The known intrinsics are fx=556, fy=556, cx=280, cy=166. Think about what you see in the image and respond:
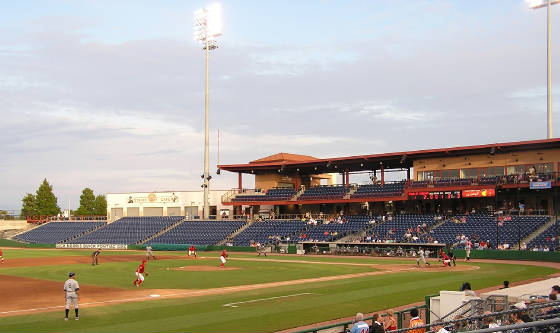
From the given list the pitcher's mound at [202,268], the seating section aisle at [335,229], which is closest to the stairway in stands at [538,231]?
the seating section aisle at [335,229]

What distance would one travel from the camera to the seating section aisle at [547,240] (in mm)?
52256

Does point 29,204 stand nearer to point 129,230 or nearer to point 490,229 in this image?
point 129,230

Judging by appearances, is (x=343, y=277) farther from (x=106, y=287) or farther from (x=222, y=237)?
(x=222, y=237)

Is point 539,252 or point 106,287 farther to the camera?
point 539,252

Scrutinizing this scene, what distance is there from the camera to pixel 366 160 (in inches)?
2901

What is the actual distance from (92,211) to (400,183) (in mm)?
82352

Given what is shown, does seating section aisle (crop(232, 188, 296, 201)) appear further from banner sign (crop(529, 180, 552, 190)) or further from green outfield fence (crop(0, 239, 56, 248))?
banner sign (crop(529, 180, 552, 190))

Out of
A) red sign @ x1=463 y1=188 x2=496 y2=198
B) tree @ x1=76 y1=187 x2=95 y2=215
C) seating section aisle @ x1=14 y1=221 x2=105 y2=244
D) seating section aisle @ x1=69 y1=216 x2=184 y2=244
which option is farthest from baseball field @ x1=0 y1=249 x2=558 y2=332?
tree @ x1=76 y1=187 x2=95 y2=215

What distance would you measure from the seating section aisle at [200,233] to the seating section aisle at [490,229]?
30.4 m

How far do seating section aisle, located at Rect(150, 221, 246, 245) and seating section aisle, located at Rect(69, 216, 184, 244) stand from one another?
3077 millimetres

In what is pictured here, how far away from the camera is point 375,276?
3888 centimetres

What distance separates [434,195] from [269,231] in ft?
73.0

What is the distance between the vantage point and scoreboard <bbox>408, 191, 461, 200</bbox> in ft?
214

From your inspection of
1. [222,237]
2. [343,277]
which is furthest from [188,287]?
[222,237]
